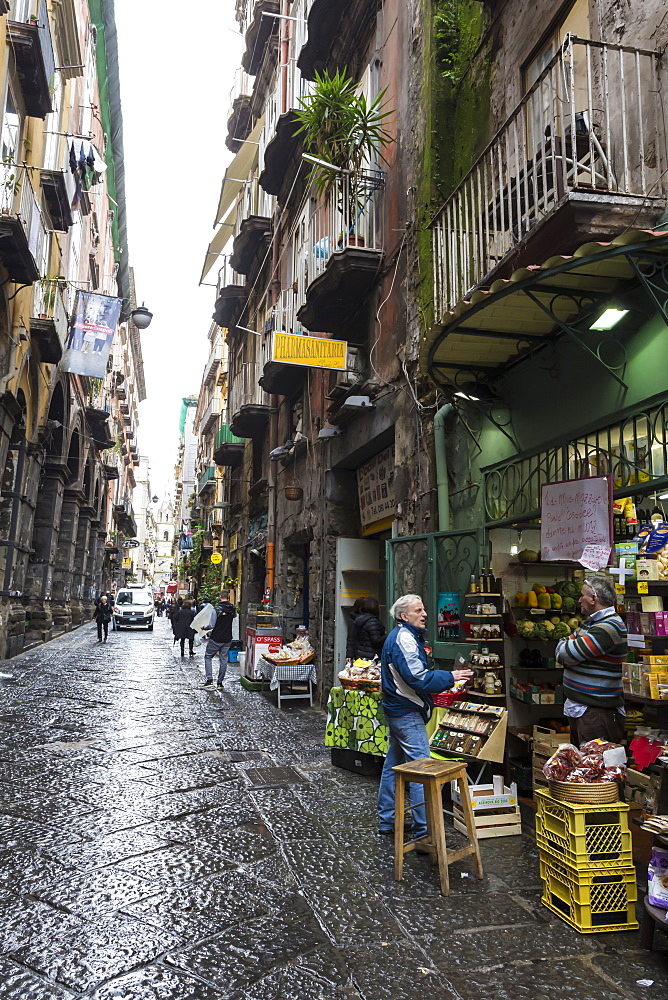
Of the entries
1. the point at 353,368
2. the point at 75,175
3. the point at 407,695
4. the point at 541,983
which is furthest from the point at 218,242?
the point at 541,983

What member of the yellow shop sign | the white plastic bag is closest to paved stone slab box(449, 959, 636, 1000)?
the yellow shop sign

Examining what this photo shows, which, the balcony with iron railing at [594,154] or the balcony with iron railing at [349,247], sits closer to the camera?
the balcony with iron railing at [594,154]

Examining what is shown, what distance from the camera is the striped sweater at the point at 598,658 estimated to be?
4.61 meters

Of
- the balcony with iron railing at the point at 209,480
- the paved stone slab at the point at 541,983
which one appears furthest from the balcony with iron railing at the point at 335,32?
the balcony with iron railing at the point at 209,480

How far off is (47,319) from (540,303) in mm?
13391

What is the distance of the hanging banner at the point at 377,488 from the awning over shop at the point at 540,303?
2970 mm

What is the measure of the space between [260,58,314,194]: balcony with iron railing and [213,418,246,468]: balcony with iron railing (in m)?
8.25

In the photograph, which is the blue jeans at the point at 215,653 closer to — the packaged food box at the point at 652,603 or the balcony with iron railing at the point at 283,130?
the balcony with iron railing at the point at 283,130

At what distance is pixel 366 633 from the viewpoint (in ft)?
28.1

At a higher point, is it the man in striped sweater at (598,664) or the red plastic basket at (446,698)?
the man in striped sweater at (598,664)

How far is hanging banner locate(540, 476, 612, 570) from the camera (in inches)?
198

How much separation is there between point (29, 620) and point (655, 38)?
722 inches

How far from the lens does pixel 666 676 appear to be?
14.3ft

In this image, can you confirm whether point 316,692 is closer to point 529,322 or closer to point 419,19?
point 529,322
